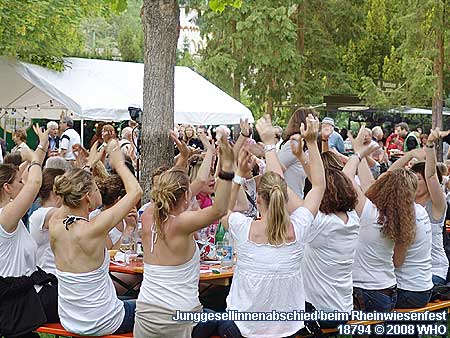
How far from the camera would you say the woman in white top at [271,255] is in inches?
196

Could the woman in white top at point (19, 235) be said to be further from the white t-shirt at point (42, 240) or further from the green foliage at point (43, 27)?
the green foliage at point (43, 27)

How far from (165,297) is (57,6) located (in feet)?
50.8

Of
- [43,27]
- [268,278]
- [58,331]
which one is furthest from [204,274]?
[43,27]

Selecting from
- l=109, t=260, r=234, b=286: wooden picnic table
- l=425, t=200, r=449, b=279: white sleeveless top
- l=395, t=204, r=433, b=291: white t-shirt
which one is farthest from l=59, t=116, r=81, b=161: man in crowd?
l=395, t=204, r=433, b=291: white t-shirt

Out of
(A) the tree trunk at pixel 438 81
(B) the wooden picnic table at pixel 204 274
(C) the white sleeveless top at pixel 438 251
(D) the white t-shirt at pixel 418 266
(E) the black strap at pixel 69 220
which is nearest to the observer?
(E) the black strap at pixel 69 220

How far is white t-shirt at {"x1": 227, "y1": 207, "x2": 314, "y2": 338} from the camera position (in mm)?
5000

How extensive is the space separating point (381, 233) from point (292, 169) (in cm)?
166

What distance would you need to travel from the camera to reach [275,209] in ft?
16.2

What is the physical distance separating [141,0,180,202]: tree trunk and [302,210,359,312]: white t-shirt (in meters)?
3.06

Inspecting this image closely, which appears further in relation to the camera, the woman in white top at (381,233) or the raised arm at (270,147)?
the woman in white top at (381,233)

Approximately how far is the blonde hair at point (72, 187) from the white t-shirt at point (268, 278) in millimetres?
1025

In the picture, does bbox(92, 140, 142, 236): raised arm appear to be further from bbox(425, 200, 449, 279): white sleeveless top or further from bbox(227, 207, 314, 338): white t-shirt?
bbox(425, 200, 449, 279): white sleeveless top

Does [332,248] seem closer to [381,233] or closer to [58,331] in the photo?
[381,233]

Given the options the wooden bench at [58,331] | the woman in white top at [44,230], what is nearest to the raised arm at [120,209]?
the wooden bench at [58,331]
